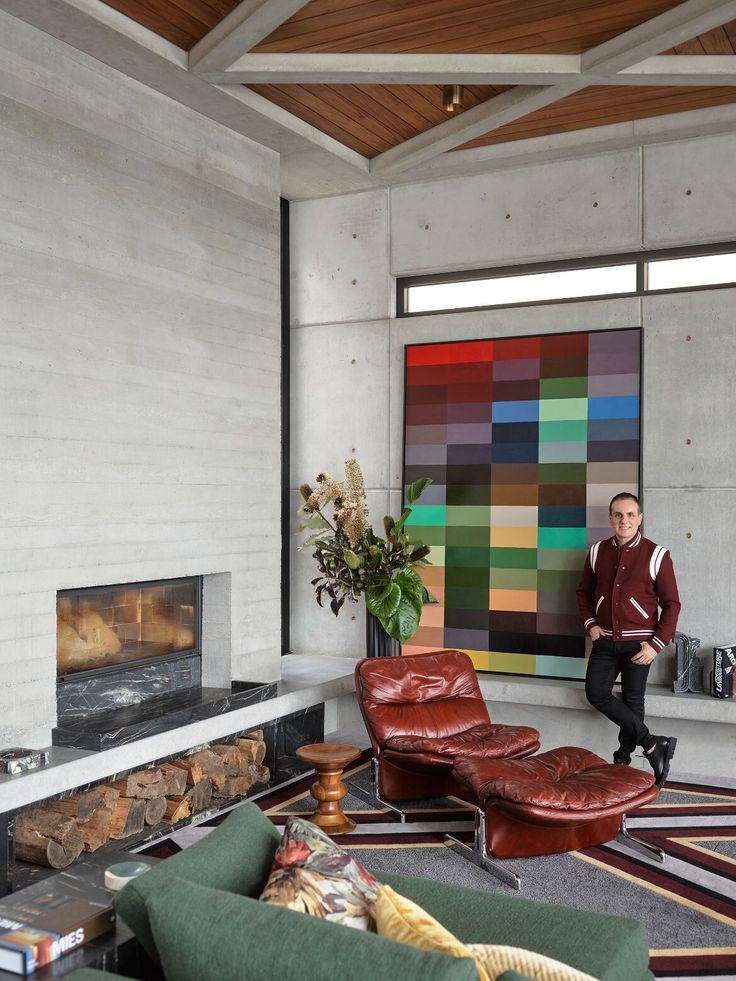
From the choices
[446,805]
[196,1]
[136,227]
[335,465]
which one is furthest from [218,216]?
[446,805]

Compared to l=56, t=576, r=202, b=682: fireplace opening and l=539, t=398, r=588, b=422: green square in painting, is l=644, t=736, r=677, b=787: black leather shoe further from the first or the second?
l=56, t=576, r=202, b=682: fireplace opening

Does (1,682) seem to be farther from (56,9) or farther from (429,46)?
(429,46)

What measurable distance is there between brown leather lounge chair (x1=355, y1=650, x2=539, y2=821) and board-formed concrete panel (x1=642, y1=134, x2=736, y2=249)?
2731 mm

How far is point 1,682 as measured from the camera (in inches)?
156

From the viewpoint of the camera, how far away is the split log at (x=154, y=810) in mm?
4430

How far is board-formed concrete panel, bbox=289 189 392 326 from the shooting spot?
6.41 meters

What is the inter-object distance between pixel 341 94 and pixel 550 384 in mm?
2038

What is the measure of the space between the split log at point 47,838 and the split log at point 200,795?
71cm

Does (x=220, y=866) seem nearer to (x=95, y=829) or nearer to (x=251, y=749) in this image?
(x=95, y=829)

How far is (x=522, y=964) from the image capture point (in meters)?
1.99

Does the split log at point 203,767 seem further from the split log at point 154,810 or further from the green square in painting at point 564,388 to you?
the green square in painting at point 564,388

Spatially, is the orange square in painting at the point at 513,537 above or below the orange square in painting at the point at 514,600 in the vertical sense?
above

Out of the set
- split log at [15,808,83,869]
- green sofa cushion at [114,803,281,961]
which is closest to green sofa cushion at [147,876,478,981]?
green sofa cushion at [114,803,281,961]

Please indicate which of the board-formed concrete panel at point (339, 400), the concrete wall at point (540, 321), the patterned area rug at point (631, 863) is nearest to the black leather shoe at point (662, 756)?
the patterned area rug at point (631, 863)
